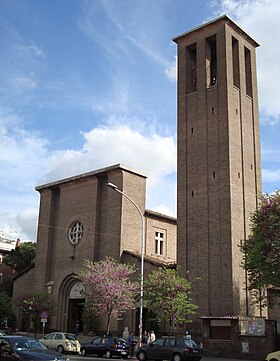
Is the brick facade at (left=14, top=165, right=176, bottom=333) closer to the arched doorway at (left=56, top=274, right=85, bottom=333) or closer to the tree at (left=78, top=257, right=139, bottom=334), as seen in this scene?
the arched doorway at (left=56, top=274, right=85, bottom=333)

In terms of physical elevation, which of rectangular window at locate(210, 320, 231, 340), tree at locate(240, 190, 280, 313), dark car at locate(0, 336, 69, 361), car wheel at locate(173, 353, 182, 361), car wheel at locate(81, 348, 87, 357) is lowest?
car wheel at locate(81, 348, 87, 357)

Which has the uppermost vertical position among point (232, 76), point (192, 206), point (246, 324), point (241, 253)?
point (232, 76)

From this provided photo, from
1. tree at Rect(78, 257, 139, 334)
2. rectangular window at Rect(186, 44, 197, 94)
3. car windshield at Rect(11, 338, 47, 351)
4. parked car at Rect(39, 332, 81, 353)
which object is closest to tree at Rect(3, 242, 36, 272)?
tree at Rect(78, 257, 139, 334)

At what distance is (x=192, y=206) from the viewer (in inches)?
1501

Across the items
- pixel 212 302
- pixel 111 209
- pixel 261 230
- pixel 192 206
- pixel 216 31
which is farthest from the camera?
pixel 111 209

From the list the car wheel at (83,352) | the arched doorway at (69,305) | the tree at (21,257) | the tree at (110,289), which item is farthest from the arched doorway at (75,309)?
the tree at (21,257)

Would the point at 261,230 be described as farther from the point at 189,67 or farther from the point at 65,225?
the point at 65,225

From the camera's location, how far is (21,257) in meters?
62.3

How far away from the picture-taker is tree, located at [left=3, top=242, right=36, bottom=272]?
6188cm

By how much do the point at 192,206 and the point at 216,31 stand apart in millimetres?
14949

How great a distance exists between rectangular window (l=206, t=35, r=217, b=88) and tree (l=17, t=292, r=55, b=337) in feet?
78.1

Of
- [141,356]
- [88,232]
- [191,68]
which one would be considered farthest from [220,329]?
[191,68]

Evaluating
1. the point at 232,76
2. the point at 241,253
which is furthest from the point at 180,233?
the point at 232,76

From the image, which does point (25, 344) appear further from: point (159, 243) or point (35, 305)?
point (159, 243)
